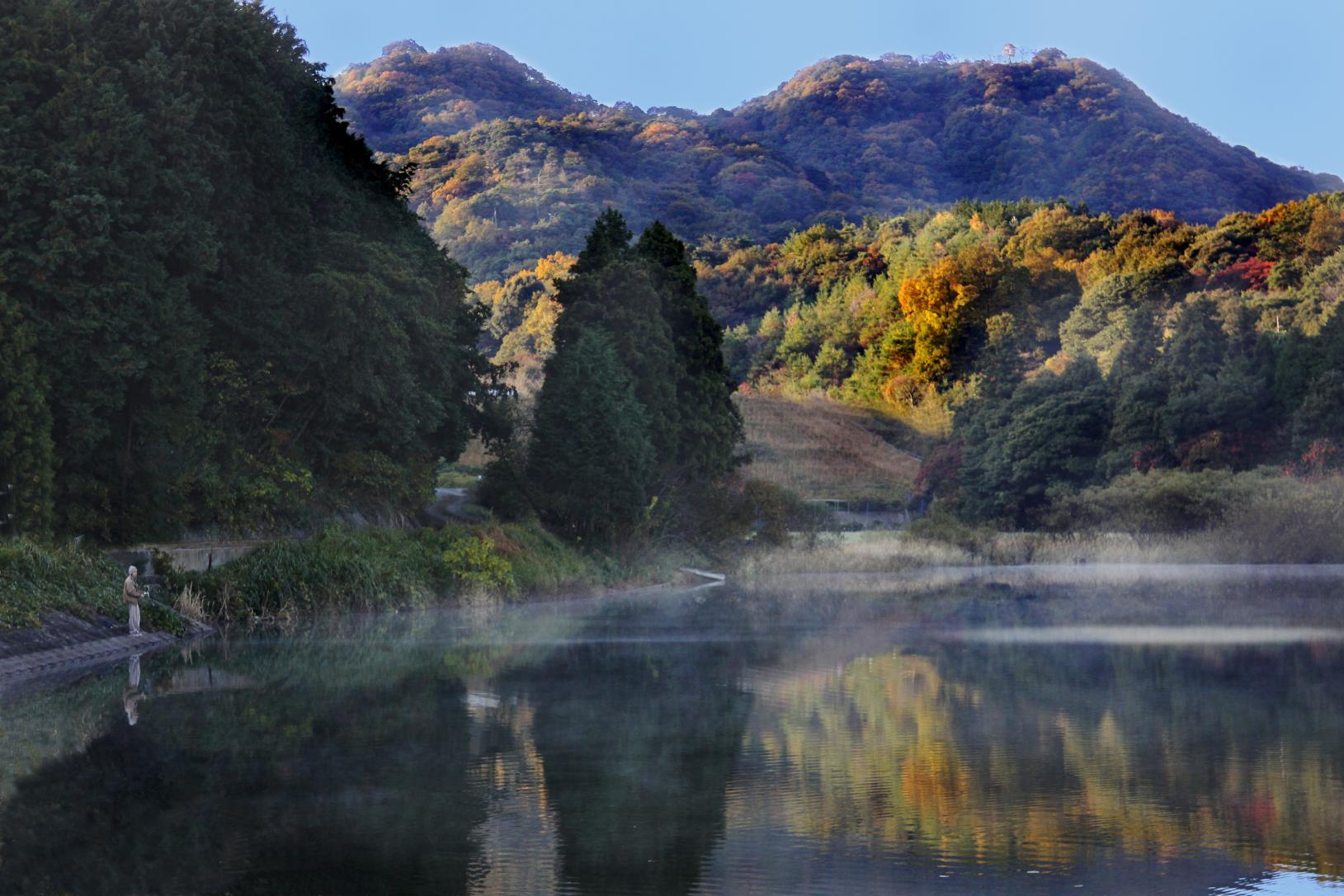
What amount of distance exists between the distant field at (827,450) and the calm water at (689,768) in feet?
156

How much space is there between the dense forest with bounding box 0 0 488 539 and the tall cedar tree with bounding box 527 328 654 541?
8.94 ft

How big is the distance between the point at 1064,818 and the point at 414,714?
25.8 feet

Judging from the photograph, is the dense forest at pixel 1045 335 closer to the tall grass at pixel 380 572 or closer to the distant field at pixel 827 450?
the distant field at pixel 827 450

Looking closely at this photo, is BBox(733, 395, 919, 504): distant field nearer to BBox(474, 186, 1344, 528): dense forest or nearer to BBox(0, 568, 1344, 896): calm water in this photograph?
BBox(474, 186, 1344, 528): dense forest


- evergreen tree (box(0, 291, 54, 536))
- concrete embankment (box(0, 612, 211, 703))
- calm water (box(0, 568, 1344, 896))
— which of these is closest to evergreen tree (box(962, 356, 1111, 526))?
calm water (box(0, 568, 1344, 896))

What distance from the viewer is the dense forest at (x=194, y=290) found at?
94.7 ft

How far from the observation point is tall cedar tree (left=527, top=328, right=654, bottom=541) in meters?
42.2

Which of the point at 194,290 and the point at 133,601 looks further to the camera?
the point at 194,290

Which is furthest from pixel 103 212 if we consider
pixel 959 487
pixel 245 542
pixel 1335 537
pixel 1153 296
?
pixel 1153 296

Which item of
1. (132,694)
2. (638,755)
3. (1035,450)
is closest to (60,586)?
(132,694)

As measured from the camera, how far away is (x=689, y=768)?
1350cm

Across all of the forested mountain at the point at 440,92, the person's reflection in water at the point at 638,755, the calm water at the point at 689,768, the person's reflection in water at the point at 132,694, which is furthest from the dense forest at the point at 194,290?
the forested mountain at the point at 440,92

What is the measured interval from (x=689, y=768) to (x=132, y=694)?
8242mm

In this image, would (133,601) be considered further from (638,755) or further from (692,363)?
(692,363)
